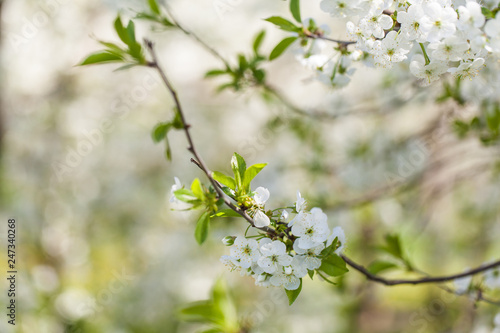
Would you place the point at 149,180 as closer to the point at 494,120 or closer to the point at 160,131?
the point at 160,131

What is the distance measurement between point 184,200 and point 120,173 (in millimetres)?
3084

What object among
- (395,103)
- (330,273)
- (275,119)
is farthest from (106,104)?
(330,273)

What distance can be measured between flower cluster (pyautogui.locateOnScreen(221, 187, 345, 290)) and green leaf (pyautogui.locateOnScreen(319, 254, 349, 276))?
0.04 feet

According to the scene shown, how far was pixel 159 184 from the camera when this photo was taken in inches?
141

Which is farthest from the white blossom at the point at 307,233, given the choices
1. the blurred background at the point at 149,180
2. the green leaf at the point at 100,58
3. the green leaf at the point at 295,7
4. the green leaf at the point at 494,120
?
the blurred background at the point at 149,180

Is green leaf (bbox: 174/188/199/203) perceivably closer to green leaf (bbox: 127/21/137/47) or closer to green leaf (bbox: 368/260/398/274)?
green leaf (bbox: 127/21/137/47)

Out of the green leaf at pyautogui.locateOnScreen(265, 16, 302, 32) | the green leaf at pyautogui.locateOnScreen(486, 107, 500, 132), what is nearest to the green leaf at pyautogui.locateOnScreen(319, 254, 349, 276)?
the green leaf at pyautogui.locateOnScreen(265, 16, 302, 32)

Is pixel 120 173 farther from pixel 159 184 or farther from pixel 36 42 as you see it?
pixel 36 42

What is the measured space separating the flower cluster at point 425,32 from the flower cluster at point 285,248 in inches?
12.5

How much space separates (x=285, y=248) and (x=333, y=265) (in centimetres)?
10

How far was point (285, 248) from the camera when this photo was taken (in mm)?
635

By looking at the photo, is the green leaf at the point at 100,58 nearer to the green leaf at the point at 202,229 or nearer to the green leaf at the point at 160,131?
the green leaf at the point at 160,131

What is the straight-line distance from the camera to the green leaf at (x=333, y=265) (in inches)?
26.3

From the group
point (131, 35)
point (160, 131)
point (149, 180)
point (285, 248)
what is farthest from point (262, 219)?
point (149, 180)
